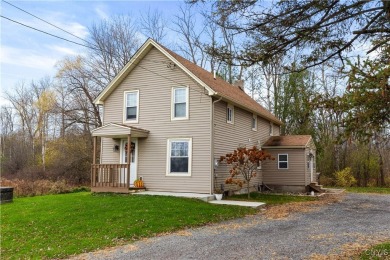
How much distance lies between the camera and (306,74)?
1029 inches

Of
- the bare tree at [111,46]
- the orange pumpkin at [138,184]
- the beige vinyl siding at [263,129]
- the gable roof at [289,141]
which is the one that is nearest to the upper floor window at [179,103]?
the orange pumpkin at [138,184]

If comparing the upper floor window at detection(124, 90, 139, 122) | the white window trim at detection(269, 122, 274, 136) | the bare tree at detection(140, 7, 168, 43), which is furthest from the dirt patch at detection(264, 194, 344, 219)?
the bare tree at detection(140, 7, 168, 43)

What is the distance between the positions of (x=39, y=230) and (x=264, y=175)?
13.5 meters

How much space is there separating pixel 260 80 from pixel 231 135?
15.3 meters

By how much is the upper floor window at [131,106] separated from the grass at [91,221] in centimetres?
439

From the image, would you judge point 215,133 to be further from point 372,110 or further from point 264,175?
point 372,110

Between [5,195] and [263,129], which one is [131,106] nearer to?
[5,195]

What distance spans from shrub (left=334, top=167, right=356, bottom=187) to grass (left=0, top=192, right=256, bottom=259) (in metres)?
14.9

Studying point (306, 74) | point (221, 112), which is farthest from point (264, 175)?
point (306, 74)

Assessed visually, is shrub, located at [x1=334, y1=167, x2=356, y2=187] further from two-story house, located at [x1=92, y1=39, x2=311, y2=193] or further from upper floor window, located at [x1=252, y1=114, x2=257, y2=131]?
two-story house, located at [x1=92, y1=39, x2=311, y2=193]

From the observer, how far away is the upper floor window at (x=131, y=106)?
50.8 ft

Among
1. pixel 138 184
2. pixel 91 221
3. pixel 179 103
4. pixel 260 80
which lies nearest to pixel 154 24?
pixel 260 80

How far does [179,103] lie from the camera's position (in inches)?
571

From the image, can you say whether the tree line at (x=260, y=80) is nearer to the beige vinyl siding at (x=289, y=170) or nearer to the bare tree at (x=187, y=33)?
the bare tree at (x=187, y=33)
